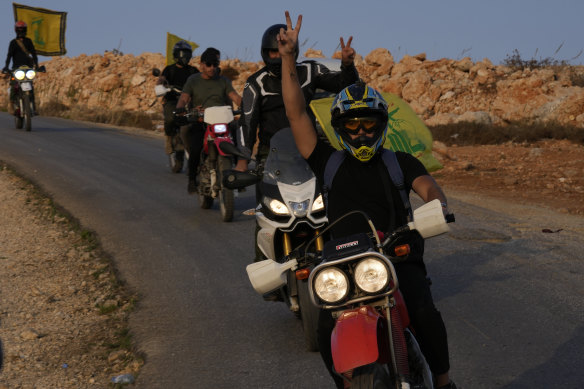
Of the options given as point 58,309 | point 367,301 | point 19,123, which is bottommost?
point 58,309

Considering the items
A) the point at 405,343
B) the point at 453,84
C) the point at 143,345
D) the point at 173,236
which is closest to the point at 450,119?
the point at 453,84

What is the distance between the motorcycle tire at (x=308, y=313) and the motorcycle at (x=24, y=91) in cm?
1547

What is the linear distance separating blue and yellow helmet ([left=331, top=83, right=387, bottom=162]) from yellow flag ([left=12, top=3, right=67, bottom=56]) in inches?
1190

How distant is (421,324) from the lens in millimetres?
3852

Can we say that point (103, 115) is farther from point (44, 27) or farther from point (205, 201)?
point (205, 201)

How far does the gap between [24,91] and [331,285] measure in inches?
695

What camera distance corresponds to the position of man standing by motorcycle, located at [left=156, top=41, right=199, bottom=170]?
564 inches

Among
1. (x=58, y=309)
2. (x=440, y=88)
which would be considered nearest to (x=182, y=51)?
(x=58, y=309)

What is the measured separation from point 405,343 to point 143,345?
292 cm

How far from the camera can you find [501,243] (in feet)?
30.0

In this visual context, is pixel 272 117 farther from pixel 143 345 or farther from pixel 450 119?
pixel 450 119

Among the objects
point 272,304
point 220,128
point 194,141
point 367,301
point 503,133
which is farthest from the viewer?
point 503,133

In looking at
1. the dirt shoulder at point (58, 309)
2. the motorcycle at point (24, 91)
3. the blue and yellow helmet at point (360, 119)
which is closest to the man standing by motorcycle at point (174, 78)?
the dirt shoulder at point (58, 309)

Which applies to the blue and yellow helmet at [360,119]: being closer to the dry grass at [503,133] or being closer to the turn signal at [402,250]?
the turn signal at [402,250]
